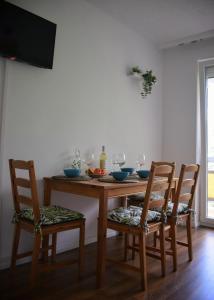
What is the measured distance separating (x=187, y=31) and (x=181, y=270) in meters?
2.91

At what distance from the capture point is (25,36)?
7.01 ft

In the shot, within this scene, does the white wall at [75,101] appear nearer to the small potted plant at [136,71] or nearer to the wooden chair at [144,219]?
the small potted plant at [136,71]

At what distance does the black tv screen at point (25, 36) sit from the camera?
2.00 meters

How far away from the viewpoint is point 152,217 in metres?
2.12

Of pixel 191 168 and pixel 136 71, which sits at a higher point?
pixel 136 71

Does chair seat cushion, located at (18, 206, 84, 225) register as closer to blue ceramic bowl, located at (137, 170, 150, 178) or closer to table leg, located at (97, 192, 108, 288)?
table leg, located at (97, 192, 108, 288)

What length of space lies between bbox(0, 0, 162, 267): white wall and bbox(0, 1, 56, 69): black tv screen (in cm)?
13

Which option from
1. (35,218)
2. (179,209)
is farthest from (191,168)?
(35,218)

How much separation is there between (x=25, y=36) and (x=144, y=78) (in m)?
1.83

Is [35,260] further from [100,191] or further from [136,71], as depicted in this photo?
[136,71]

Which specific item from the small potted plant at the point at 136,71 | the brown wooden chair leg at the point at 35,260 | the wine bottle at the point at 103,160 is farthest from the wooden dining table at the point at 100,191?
the small potted plant at the point at 136,71

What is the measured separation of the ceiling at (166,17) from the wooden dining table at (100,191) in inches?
77.2

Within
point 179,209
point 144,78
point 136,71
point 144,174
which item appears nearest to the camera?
point 179,209

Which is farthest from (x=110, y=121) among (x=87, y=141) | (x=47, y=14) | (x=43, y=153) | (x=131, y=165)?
(x=47, y=14)
